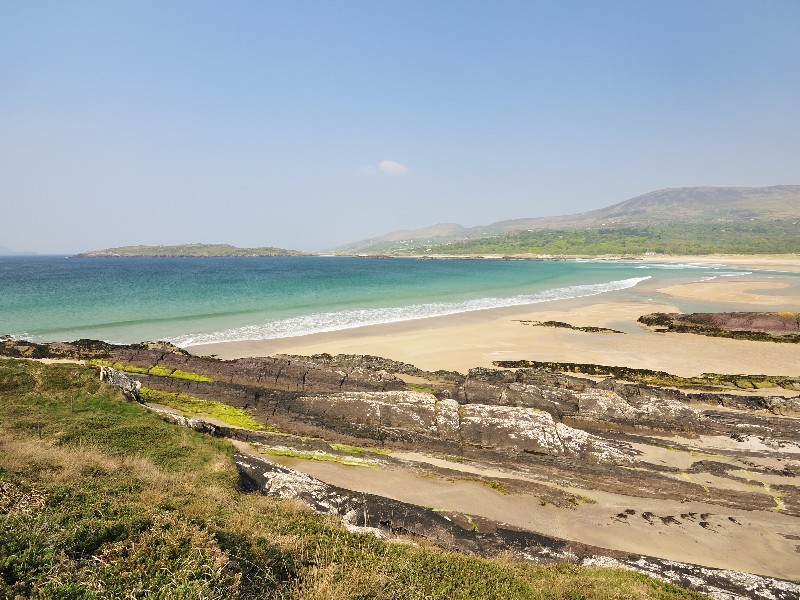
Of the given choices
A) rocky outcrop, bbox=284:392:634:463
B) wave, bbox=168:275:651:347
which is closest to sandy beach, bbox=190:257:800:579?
rocky outcrop, bbox=284:392:634:463

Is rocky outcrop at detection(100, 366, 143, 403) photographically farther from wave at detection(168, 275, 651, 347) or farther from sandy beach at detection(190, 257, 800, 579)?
wave at detection(168, 275, 651, 347)

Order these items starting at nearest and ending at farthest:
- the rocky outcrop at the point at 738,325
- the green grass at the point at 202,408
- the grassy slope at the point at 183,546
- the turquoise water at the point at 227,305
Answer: the grassy slope at the point at 183,546 → the green grass at the point at 202,408 → the rocky outcrop at the point at 738,325 → the turquoise water at the point at 227,305

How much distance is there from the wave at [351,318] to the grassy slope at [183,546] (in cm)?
2513

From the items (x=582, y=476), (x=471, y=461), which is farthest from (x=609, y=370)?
(x=471, y=461)

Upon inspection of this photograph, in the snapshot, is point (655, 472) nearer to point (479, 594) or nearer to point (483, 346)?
point (479, 594)

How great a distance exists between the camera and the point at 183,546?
6.07 metres

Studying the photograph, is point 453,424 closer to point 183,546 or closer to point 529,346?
point 183,546

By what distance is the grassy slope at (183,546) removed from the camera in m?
5.24

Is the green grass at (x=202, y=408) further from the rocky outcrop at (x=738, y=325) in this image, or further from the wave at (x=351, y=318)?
the rocky outcrop at (x=738, y=325)

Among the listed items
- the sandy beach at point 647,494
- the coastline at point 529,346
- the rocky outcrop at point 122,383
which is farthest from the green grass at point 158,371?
the sandy beach at point 647,494

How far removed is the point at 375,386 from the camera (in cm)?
2106

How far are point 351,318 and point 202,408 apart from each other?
90.1ft

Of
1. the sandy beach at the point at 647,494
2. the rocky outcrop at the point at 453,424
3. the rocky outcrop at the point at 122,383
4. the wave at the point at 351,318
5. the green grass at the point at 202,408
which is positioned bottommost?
the sandy beach at the point at 647,494

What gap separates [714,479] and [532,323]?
2882cm
